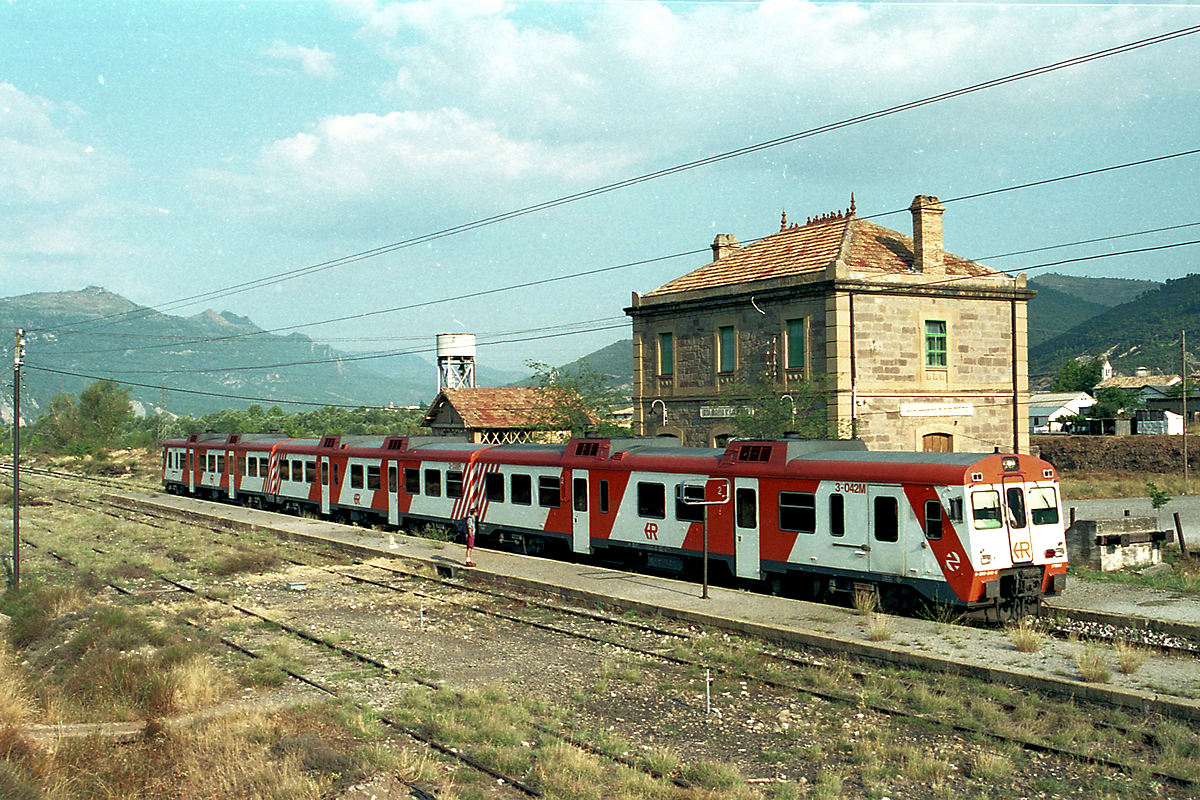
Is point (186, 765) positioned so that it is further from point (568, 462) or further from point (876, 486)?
point (568, 462)

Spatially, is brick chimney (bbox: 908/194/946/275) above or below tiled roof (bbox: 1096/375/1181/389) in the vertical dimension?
above

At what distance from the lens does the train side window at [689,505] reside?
19984 mm

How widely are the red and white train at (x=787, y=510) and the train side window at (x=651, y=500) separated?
0.04 m

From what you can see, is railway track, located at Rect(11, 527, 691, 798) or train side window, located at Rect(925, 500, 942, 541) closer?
railway track, located at Rect(11, 527, 691, 798)

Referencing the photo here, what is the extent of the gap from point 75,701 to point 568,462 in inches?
507

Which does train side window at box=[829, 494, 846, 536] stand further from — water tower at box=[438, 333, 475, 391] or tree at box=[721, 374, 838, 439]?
water tower at box=[438, 333, 475, 391]

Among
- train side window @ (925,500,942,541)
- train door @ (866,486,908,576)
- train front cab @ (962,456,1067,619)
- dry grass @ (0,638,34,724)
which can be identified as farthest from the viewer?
train door @ (866,486,908,576)

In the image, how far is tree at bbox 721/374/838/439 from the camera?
27.5 m

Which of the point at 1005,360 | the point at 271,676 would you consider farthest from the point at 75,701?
the point at 1005,360

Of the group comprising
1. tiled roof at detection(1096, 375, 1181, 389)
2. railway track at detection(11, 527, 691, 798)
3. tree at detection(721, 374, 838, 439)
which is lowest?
railway track at detection(11, 527, 691, 798)

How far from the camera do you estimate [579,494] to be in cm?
2330

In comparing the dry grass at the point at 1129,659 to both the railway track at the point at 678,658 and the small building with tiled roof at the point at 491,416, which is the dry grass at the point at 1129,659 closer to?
the railway track at the point at 678,658

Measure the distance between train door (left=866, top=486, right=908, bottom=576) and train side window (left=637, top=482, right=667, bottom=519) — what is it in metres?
5.37

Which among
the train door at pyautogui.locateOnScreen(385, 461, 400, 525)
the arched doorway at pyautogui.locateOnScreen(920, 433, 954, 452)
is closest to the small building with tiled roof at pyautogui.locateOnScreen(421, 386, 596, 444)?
the train door at pyautogui.locateOnScreen(385, 461, 400, 525)
